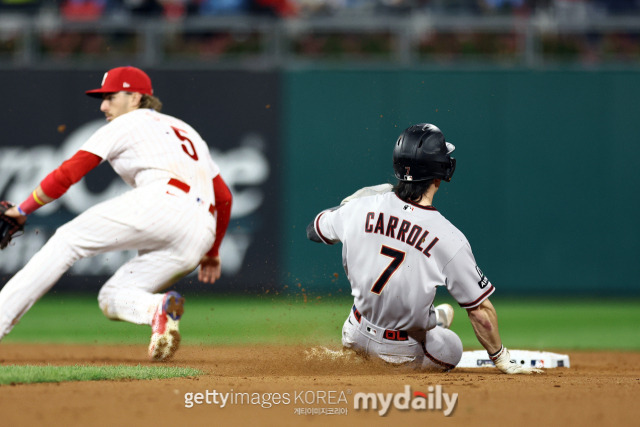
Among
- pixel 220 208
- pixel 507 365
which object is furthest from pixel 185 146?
pixel 507 365

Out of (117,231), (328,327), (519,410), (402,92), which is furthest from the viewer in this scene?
(402,92)

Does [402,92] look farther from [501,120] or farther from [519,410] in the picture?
[519,410]

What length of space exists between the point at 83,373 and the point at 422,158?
2146 mm

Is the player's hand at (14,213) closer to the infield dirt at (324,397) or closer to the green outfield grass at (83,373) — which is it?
A: the green outfield grass at (83,373)

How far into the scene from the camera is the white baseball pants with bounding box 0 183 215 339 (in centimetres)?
535

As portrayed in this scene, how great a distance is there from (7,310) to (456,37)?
796 centimetres

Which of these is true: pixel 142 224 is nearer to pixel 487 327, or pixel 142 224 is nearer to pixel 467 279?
pixel 467 279

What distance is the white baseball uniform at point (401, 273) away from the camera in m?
4.96

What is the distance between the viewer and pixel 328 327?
705cm

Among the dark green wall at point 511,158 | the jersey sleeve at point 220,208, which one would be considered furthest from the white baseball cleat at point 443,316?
the dark green wall at point 511,158

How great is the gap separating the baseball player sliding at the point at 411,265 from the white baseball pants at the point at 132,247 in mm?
890

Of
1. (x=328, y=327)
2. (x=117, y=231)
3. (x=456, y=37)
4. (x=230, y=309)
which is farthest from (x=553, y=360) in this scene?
(x=456, y=37)

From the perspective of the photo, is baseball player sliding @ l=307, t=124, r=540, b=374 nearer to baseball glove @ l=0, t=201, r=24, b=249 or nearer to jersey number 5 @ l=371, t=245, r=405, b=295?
jersey number 5 @ l=371, t=245, r=405, b=295

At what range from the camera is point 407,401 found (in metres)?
4.15
